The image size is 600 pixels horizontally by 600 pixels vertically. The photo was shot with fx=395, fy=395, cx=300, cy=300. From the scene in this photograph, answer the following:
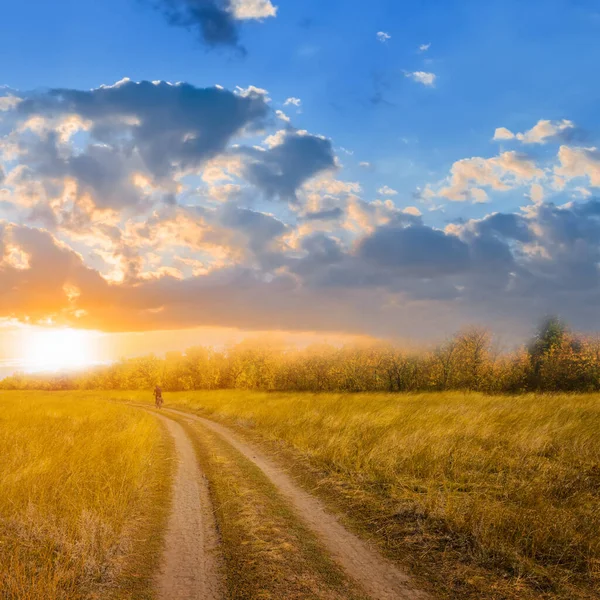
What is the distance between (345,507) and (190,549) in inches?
145

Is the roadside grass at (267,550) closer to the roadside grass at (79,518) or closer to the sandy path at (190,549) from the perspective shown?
the sandy path at (190,549)

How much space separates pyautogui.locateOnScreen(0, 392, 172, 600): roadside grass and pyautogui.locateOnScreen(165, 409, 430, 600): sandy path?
3.01 metres

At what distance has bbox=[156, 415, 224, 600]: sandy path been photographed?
583cm

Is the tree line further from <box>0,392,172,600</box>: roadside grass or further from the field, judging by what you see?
<box>0,392,172,600</box>: roadside grass

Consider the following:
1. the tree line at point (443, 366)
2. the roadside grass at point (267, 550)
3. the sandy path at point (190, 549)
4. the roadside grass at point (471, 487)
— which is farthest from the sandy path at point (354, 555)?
the tree line at point (443, 366)

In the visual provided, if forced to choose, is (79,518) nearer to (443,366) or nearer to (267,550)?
(267,550)

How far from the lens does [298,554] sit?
6.76 m

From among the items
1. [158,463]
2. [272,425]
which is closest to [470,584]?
[158,463]

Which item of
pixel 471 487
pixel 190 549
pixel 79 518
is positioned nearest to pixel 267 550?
pixel 190 549

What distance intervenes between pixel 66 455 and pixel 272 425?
10738 mm

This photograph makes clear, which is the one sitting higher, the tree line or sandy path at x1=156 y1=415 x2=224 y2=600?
sandy path at x1=156 y1=415 x2=224 y2=600

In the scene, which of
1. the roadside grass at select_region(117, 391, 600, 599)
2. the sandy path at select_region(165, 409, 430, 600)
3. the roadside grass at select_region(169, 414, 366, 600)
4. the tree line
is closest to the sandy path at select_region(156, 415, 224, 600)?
the roadside grass at select_region(169, 414, 366, 600)

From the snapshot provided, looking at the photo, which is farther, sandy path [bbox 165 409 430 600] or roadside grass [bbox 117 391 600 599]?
roadside grass [bbox 117 391 600 599]

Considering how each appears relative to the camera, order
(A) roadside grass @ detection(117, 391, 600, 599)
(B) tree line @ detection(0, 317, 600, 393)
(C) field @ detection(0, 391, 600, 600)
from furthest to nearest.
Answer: (B) tree line @ detection(0, 317, 600, 393) < (A) roadside grass @ detection(117, 391, 600, 599) < (C) field @ detection(0, 391, 600, 600)
